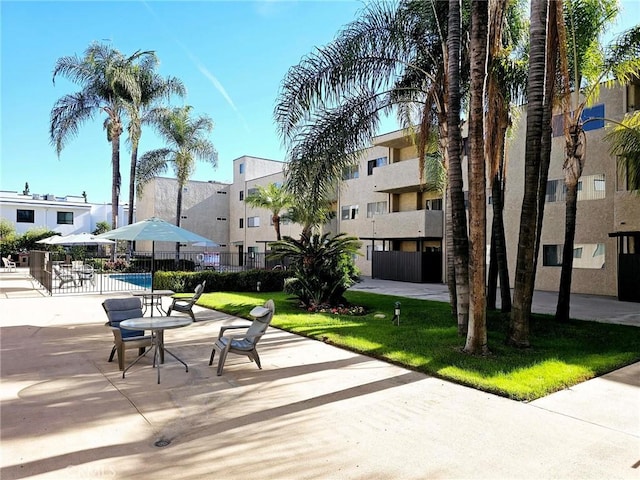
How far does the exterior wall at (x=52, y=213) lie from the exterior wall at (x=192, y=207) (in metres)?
7.81

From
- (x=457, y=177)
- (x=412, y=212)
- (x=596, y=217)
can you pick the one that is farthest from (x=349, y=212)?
(x=457, y=177)

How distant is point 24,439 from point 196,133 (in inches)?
1141

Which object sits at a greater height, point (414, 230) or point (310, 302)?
point (414, 230)

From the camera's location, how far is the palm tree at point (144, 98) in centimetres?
2606

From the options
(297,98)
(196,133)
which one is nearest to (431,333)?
(297,98)

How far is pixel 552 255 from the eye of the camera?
20.2 m

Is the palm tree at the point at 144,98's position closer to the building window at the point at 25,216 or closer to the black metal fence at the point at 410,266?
the black metal fence at the point at 410,266

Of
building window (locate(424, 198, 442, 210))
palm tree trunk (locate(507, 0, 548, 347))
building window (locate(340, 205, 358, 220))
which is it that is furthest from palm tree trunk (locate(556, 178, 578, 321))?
building window (locate(340, 205, 358, 220))

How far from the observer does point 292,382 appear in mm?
6070

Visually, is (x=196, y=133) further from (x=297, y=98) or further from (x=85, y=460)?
(x=85, y=460)

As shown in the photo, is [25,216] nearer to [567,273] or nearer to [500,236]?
[500,236]

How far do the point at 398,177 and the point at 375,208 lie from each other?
4.29 meters

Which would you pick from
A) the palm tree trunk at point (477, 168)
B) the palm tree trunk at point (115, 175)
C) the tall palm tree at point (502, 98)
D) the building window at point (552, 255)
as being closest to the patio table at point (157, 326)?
the palm tree trunk at point (477, 168)

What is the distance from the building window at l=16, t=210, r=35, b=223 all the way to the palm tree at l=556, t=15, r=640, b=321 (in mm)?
53680
